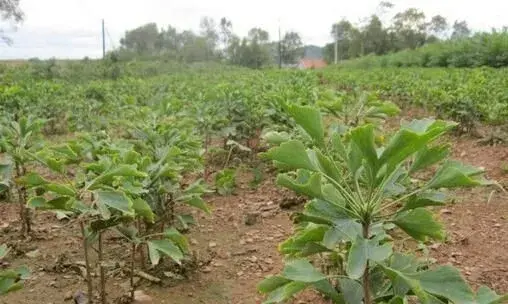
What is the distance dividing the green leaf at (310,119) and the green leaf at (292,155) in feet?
0.33

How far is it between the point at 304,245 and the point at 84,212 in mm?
913

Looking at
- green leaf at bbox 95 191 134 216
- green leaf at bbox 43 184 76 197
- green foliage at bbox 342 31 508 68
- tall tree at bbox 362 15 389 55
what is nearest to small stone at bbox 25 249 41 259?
green leaf at bbox 43 184 76 197

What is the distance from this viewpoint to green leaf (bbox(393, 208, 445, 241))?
1408mm

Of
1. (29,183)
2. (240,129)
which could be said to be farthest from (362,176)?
(240,129)

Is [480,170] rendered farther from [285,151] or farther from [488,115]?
[488,115]

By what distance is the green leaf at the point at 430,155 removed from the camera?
4.71 feet

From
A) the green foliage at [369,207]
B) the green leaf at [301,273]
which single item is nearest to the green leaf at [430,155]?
the green foliage at [369,207]

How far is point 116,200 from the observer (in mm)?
1920

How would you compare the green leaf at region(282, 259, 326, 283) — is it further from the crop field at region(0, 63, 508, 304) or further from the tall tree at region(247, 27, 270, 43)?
the tall tree at region(247, 27, 270, 43)

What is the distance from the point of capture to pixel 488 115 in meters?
6.12

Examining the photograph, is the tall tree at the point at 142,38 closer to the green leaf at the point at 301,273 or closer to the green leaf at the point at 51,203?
the green leaf at the point at 51,203

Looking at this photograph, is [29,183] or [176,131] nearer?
[29,183]

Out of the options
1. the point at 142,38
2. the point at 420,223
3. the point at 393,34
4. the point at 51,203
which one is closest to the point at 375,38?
the point at 393,34

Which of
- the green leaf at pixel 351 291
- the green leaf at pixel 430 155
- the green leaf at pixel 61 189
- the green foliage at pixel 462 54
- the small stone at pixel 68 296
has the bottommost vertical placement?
the small stone at pixel 68 296
